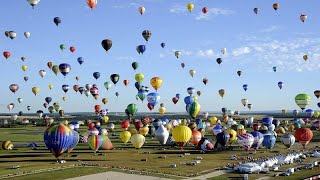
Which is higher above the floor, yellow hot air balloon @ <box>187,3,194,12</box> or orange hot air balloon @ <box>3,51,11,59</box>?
yellow hot air balloon @ <box>187,3,194,12</box>

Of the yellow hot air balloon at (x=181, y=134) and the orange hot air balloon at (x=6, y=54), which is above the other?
the orange hot air balloon at (x=6, y=54)

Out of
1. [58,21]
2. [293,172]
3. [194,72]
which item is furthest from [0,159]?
[194,72]

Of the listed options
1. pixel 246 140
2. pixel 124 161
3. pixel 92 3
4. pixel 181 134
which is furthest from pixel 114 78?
pixel 246 140

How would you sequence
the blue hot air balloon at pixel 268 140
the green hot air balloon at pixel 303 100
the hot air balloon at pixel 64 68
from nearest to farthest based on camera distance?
1. the blue hot air balloon at pixel 268 140
2. the green hot air balloon at pixel 303 100
3. the hot air balloon at pixel 64 68

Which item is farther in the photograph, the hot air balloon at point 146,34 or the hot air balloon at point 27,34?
the hot air balloon at point 27,34

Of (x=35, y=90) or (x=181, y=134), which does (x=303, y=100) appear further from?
(x=35, y=90)

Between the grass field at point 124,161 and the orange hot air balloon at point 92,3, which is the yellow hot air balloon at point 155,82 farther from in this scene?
the orange hot air balloon at point 92,3

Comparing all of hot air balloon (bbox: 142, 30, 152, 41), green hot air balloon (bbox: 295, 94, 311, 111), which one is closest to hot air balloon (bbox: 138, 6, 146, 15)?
hot air balloon (bbox: 142, 30, 152, 41)

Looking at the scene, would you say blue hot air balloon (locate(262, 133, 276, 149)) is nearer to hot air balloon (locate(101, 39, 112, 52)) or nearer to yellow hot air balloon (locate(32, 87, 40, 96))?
hot air balloon (locate(101, 39, 112, 52))

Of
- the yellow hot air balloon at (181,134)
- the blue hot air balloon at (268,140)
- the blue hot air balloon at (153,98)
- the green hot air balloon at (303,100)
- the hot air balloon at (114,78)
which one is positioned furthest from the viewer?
the hot air balloon at (114,78)

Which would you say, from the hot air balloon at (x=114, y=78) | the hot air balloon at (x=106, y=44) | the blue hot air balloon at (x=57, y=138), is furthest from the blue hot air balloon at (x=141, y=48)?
the blue hot air balloon at (x=57, y=138)

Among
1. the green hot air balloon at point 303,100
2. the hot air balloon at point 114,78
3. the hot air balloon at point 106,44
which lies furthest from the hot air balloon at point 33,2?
the green hot air balloon at point 303,100

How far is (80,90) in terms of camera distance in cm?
11719

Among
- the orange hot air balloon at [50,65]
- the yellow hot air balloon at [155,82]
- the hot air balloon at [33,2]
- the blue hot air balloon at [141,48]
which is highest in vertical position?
the hot air balloon at [33,2]
